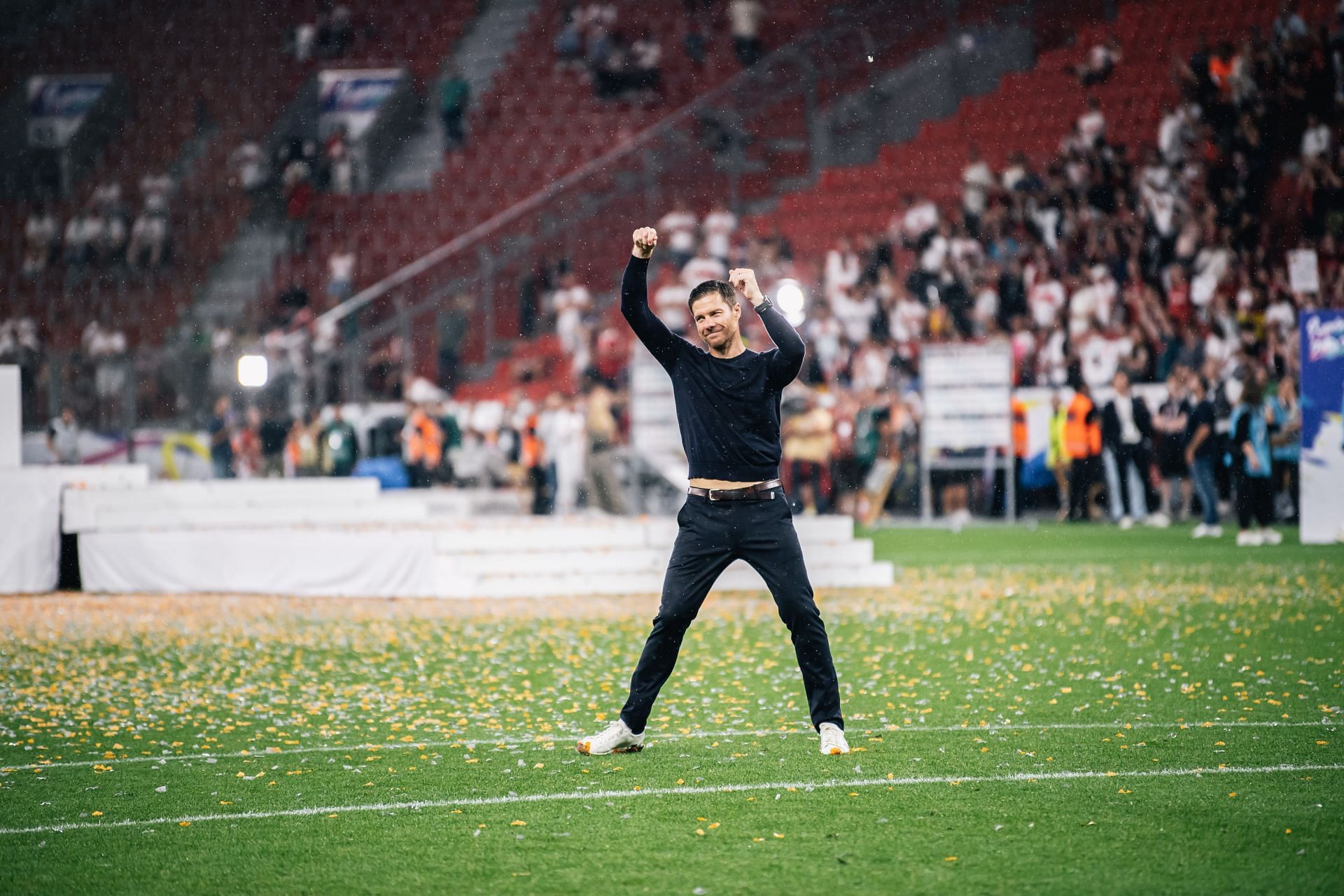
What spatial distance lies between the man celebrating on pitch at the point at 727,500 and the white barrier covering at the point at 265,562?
310 inches

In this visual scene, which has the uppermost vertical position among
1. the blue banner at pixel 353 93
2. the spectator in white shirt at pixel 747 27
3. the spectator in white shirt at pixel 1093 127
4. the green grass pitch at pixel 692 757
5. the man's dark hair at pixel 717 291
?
the spectator in white shirt at pixel 747 27

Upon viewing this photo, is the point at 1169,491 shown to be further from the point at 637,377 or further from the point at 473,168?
the point at 473,168

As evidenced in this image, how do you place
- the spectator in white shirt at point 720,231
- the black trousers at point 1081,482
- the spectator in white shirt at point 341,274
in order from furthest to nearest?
the spectator in white shirt at point 341,274 → the spectator in white shirt at point 720,231 → the black trousers at point 1081,482

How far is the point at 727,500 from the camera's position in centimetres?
679

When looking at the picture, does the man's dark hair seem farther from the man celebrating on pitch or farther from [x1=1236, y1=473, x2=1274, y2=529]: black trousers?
[x1=1236, y1=473, x2=1274, y2=529]: black trousers

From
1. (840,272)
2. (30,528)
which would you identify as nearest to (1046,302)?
(840,272)

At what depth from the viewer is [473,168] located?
31.2m

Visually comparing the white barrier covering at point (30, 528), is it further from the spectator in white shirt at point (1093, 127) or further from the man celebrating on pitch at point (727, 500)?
the spectator in white shirt at point (1093, 127)

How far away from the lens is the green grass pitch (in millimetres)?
5098

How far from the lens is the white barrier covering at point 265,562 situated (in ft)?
48.2

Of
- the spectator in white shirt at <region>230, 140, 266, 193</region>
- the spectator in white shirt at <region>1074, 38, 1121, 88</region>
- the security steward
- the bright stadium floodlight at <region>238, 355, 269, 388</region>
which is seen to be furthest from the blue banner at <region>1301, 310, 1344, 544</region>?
the spectator in white shirt at <region>230, 140, 266, 193</region>

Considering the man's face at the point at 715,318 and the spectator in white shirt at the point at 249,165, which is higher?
the spectator in white shirt at the point at 249,165

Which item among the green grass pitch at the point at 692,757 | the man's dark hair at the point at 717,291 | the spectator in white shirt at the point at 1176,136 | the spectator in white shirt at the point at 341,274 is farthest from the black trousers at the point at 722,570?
the spectator in white shirt at the point at 341,274

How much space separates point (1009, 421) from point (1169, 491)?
2.31 m
